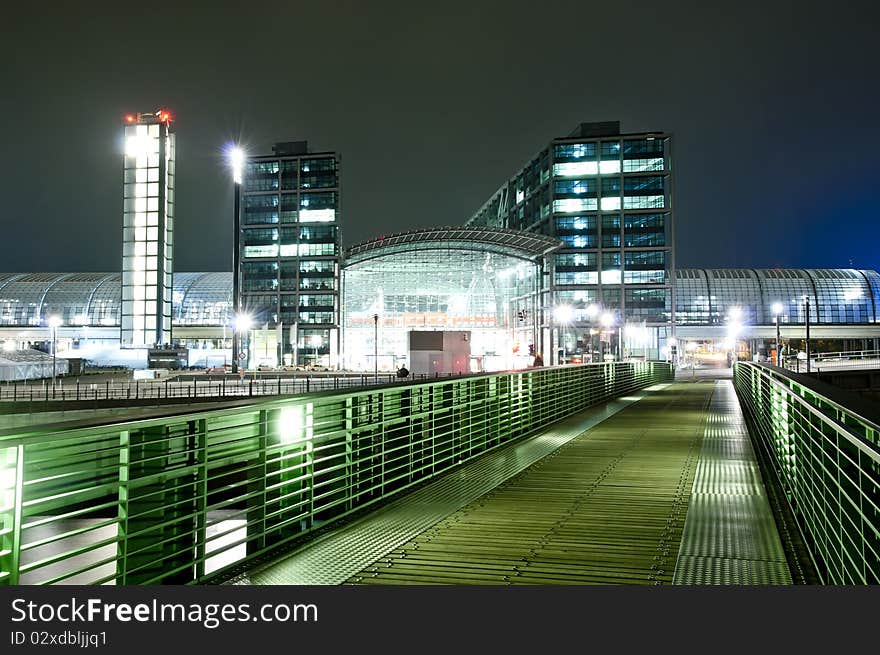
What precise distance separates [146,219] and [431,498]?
6419 centimetres

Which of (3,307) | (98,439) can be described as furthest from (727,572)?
(3,307)

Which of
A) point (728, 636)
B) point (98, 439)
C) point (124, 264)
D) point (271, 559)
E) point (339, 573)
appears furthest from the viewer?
point (124, 264)

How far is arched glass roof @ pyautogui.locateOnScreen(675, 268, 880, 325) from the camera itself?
10744cm

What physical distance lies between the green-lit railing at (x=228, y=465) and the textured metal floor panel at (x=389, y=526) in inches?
11.6

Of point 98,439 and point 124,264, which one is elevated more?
point 124,264

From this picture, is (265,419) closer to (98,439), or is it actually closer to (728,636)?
(98,439)

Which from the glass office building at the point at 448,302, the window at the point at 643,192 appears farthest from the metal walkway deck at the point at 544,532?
the window at the point at 643,192

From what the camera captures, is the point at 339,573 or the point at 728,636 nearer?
the point at 728,636

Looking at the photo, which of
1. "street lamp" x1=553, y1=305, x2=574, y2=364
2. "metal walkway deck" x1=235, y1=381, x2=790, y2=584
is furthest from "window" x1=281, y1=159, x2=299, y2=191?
"metal walkway deck" x1=235, y1=381, x2=790, y2=584

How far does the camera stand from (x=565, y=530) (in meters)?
7.90

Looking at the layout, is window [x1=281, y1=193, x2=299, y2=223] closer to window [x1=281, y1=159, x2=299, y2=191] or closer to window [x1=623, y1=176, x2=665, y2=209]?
window [x1=281, y1=159, x2=299, y2=191]

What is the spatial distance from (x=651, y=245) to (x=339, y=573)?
9446 cm

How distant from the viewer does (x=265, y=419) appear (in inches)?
277

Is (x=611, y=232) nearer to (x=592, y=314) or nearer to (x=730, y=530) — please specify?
(x=592, y=314)
